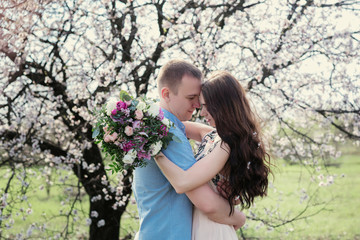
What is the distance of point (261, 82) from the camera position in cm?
514

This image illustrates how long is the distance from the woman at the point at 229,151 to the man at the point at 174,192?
0.06m

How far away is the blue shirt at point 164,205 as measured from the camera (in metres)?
2.18

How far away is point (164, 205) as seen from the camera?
221cm

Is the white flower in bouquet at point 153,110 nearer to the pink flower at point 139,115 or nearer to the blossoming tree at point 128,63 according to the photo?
the pink flower at point 139,115

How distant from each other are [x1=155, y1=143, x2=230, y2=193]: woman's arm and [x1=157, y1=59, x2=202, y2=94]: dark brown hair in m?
0.45

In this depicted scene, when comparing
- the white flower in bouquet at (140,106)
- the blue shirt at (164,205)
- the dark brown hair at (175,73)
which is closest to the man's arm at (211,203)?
the blue shirt at (164,205)

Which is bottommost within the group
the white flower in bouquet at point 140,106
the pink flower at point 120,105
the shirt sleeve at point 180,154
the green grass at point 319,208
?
the green grass at point 319,208

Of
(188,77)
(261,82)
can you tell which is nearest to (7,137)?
(261,82)

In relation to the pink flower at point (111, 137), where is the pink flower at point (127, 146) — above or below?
below

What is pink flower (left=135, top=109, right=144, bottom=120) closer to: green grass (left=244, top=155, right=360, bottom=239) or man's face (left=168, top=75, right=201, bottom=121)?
man's face (left=168, top=75, right=201, bottom=121)

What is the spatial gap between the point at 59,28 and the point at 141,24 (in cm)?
100

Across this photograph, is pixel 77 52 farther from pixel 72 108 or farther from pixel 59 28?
pixel 72 108

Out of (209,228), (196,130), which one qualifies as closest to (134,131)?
(209,228)

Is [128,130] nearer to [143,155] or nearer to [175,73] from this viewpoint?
[143,155]
